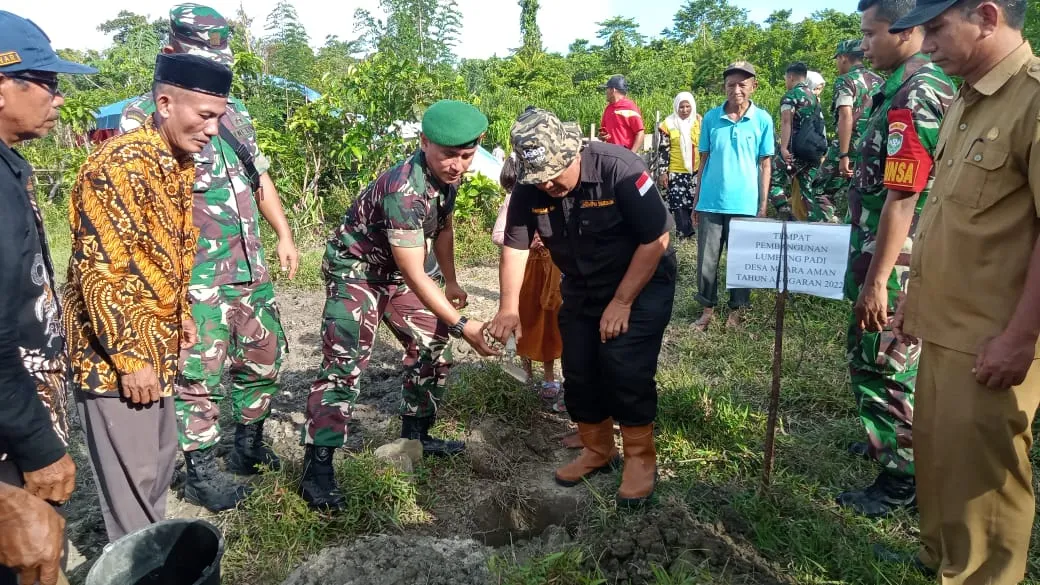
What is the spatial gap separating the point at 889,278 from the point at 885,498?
973 millimetres

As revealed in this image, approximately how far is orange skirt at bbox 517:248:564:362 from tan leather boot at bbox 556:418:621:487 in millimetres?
780

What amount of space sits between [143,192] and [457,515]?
6.42 feet

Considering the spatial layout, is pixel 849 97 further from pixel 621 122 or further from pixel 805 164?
pixel 621 122

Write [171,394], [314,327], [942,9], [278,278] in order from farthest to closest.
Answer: [278,278] → [314,327] → [171,394] → [942,9]

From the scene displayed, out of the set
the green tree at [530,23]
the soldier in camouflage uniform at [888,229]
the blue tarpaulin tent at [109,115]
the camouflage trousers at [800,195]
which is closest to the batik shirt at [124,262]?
the soldier in camouflage uniform at [888,229]

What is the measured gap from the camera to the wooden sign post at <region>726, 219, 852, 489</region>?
8.66ft

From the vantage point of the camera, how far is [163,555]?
2.07m

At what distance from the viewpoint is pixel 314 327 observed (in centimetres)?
561

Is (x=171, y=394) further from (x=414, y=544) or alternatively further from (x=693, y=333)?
(x=693, y=333)

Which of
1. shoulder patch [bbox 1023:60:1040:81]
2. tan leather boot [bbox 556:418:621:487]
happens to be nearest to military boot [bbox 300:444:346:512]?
tan leather boot [bbox 556:418:621:487]

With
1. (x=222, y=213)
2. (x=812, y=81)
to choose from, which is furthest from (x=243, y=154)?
(x=812, y=81)

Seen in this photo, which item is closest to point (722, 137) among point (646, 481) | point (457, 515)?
point (646, 481)

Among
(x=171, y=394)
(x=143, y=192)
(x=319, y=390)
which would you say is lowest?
(x=319, y=390)

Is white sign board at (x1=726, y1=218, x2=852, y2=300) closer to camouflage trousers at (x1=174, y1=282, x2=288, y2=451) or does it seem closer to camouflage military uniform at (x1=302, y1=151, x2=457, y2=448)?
camouflage military uniform at (x1=302, y1=151, x2=457, y2=448)
